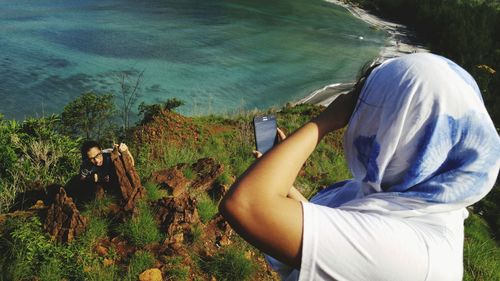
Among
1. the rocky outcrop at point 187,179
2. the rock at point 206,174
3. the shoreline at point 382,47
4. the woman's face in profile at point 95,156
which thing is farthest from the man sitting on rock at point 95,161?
the shoreline at point 382,47

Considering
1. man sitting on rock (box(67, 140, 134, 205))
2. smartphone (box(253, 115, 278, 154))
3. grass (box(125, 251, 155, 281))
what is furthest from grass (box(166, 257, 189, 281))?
smartphone (box(253, 115, 278, 154))

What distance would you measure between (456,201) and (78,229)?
3.05 m

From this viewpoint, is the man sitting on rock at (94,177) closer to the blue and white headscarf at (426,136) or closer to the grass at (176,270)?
the grass at (176,270)

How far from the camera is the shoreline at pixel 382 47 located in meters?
20.2

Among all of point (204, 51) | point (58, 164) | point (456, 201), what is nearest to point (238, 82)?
point (204, 51)

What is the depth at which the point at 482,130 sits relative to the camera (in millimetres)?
951

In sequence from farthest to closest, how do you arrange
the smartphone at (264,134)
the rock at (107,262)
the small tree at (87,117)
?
the small tree at (87,117) → the rock at (107,262) → the smartphone at (264,134)

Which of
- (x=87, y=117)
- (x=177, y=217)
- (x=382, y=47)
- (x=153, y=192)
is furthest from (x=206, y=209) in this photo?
(x=382, y=47)

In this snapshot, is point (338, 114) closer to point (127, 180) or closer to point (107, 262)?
point (107, 262)

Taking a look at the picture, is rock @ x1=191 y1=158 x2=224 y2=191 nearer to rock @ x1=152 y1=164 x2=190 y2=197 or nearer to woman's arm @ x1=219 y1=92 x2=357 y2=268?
rock @ x1=152 y1=164 x2=190 y2=197

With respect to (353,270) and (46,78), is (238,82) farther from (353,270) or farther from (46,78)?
(353,270)

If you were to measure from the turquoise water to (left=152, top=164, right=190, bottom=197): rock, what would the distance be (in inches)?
366

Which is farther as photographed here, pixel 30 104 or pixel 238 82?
pixel 238 82

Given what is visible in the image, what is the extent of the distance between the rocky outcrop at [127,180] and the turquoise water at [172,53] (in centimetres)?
972
